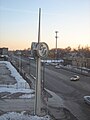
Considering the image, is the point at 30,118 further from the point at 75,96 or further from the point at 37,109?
the point at 75,96

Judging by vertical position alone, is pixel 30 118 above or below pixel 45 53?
below

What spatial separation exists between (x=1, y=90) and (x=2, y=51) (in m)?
97.2

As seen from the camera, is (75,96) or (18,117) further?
(75,96)

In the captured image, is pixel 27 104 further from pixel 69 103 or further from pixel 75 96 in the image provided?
pixel 75 96

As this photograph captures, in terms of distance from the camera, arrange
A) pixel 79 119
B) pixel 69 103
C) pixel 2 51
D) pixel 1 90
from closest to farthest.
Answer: pixel 79 119
pixel 69 103
pixel 1 90
pixel 2 51

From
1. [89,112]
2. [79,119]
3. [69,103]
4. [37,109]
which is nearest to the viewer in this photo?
[37,109]

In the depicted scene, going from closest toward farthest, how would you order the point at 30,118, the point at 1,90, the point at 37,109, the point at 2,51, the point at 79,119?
the point at 30,118 → the point at 37,109 → the point at 79,119 → the point at 1,90 → the point at 2,51

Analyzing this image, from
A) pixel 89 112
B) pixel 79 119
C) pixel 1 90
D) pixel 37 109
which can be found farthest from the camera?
pixel 1 90

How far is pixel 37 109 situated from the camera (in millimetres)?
16000

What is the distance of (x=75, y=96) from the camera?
35500 mm

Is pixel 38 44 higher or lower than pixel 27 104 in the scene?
higher

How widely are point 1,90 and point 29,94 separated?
4.20 m

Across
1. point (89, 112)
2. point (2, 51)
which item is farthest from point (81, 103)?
point (2, 51)

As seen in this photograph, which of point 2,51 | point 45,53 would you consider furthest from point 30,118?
→ point 2,51
